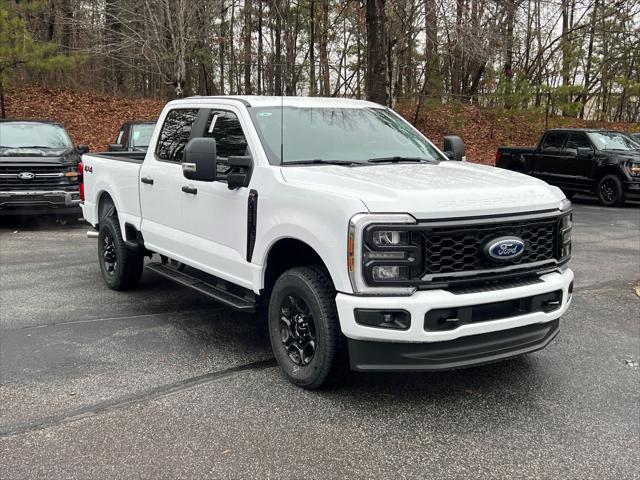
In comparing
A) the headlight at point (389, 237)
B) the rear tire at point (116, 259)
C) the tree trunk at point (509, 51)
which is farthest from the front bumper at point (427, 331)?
the tree trunk at point (509, 51)

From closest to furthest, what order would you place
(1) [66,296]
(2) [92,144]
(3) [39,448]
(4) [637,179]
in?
(3) [39,448]
(1) [66,296]
(4) [637,179]
(2) [92,144]

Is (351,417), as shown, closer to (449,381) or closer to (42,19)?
(449,381)

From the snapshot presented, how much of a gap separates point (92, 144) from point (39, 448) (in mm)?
18600

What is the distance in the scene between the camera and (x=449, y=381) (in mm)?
4684

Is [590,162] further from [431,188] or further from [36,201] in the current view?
[431,188]

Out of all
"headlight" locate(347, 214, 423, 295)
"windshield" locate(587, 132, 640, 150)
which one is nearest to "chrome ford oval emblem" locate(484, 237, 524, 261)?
"headlight" locate(347, 214, 423, 295)

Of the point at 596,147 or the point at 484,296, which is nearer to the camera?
the point at 484,296

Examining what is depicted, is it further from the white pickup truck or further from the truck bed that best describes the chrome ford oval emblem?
the truck bed

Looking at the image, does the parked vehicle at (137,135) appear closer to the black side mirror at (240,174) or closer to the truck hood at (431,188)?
the black side mirror at (240,174)

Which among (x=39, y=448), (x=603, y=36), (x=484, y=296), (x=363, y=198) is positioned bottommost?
(x=39, y=448)

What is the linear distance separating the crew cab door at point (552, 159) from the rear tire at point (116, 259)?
40.3 feet

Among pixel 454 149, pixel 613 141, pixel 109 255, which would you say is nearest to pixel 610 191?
pixel 613 141

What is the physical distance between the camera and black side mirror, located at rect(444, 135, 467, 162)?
607cm

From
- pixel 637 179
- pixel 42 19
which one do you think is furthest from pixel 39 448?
pixel 42 19
